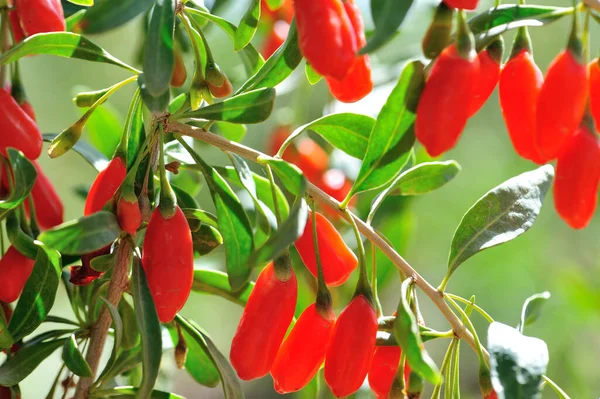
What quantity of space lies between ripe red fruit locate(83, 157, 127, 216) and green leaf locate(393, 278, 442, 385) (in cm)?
26

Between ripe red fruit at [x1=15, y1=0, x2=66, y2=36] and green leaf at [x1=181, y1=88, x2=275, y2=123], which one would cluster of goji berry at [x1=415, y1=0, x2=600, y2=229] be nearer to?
green leaf at [x1=181, y1=88, x2=275, y2=123]

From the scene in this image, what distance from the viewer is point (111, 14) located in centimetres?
57

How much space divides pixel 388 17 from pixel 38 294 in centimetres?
39

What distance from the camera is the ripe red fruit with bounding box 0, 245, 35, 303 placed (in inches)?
27.8

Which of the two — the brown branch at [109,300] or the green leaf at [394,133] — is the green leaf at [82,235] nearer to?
the brown branch at [109,300]

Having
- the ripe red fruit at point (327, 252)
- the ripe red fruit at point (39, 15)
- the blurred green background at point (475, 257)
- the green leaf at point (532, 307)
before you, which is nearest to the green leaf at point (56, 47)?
the ripe red fruit at point (39, 15)

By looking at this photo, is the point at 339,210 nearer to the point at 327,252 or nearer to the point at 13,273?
the point at 327,252

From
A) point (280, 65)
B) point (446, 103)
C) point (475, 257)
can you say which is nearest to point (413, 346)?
point (446, 103)

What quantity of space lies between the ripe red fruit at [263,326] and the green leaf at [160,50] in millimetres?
176

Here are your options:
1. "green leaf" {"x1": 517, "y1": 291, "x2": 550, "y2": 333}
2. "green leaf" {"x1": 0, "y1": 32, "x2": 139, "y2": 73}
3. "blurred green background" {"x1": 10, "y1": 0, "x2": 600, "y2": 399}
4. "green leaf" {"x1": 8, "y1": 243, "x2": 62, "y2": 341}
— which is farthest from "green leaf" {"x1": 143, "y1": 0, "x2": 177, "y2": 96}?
"blurred green background" {"x1": 10, "y1": 0, "x2": 600, "y2": 399}

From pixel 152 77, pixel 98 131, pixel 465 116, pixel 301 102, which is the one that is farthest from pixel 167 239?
pixel 301 102

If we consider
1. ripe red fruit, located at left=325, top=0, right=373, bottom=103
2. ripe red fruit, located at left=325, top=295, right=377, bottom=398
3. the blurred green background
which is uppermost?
ripe red fruit, located at left=325, top=0, right=373, bottom=103

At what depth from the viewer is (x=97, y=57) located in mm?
695

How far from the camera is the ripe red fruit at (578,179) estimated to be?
53 cm
